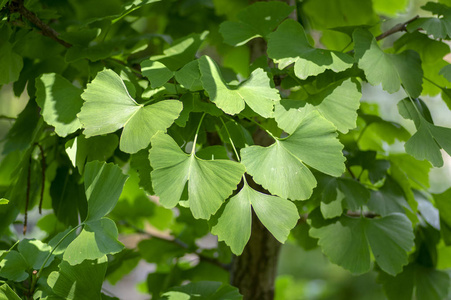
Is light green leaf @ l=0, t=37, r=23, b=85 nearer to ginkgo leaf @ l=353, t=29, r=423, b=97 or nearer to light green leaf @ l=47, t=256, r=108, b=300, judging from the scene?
light green leaf @ l=47, t=256, r=108, b=300

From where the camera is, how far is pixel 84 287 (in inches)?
14.8

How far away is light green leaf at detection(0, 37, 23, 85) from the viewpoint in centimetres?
43

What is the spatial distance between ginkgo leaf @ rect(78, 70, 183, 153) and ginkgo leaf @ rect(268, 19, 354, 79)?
0.34 ft

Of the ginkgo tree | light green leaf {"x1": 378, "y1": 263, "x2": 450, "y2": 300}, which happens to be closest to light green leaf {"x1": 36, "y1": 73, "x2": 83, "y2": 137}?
the ginkgo tree

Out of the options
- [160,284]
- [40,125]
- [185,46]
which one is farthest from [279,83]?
[160,284]

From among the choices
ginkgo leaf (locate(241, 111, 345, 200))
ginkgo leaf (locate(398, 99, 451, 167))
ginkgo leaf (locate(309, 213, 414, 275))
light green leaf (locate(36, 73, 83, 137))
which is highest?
light green leaf (locate(36, 73, 83, 137))

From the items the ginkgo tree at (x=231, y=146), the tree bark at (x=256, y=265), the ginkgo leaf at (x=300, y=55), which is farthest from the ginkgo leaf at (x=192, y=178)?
the tree bark at (x=256, y=265)

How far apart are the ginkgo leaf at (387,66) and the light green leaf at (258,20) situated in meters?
0.08

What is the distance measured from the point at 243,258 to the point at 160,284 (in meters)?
0.12

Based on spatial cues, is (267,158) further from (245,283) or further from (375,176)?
(245,283)

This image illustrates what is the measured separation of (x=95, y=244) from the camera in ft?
1.10

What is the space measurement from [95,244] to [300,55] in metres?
0.22

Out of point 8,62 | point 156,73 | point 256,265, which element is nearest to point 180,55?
point 156,73

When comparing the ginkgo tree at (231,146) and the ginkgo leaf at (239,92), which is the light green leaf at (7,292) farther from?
the ginkgo leaf at (239,92)
